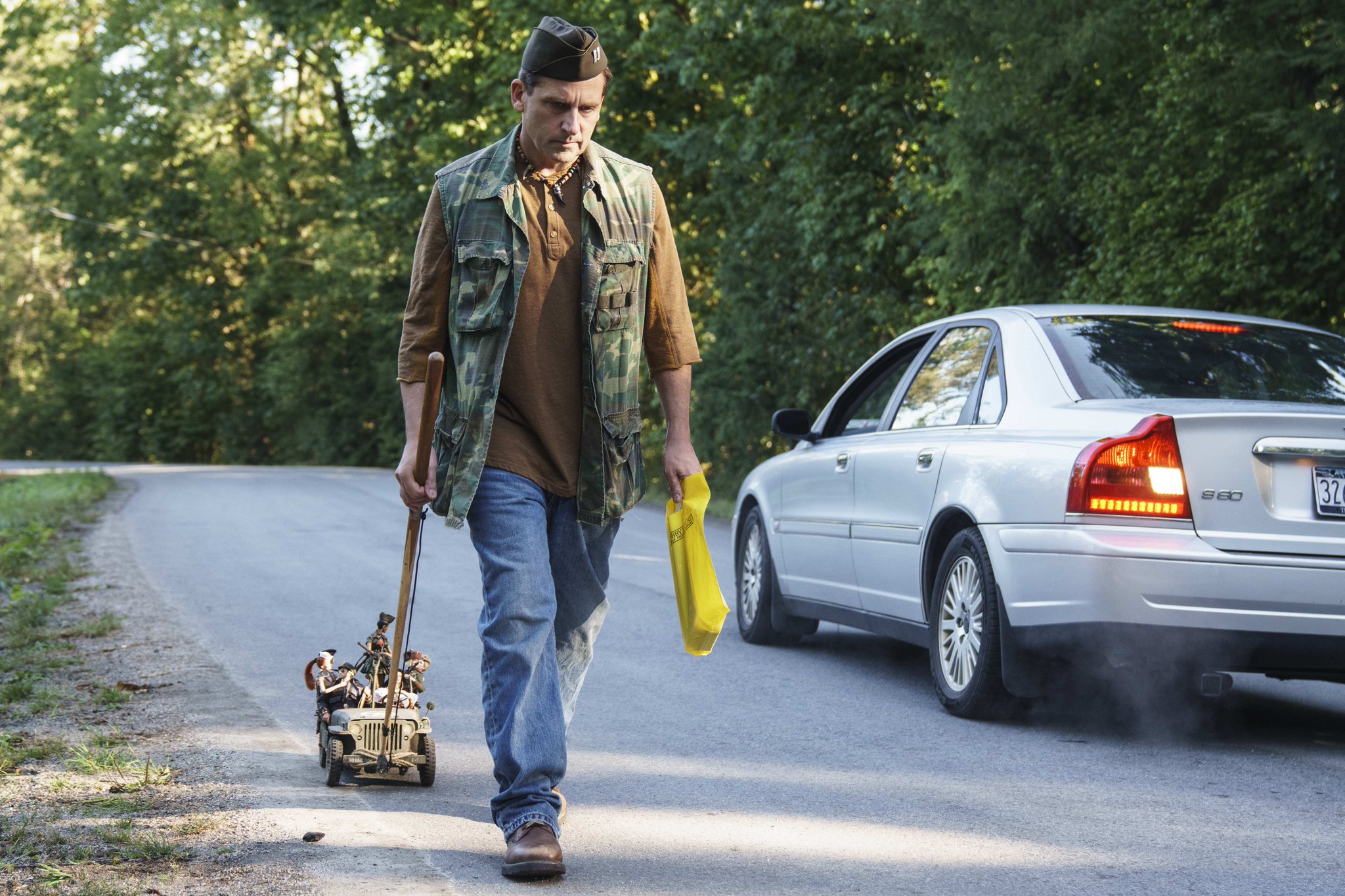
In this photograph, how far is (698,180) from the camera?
94.9ft

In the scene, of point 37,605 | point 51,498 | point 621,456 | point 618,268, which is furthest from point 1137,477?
point 51,498

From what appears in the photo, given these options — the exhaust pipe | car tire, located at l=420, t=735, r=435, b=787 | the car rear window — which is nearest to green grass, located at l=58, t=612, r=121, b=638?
car tire, located at l=420, t=735, r=435, b=787

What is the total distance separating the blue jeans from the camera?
13.5 ft

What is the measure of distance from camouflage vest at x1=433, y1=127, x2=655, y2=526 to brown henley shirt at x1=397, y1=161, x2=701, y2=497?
0.09 ft

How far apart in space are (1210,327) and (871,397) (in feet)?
6.17

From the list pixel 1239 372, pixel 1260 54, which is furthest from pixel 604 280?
pixel 1260 54

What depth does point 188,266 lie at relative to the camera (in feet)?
144

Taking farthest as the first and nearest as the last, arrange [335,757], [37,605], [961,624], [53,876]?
[37,605]
[961,624]
[335,757]
[53,876]

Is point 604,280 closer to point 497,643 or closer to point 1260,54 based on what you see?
point 497,643

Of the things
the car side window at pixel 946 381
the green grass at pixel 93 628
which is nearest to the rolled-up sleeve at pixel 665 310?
the car side window at pixel 946 381

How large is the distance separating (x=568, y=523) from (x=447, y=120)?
98.4ft

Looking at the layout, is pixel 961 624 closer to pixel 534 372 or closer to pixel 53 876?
pixel 534 372

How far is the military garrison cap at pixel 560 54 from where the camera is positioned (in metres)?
4.11

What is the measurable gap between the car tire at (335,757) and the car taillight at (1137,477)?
2.68 meters
